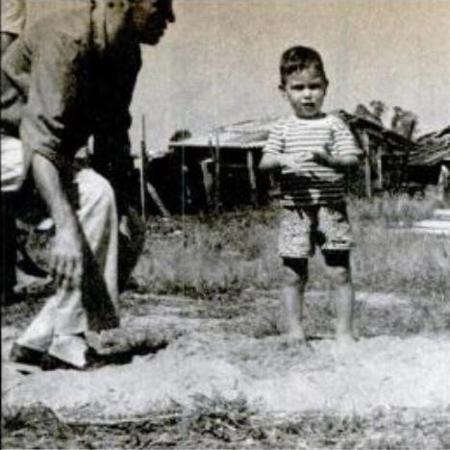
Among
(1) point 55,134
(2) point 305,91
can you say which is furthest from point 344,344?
(1) point 55,134

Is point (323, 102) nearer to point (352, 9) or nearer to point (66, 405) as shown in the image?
point (352, 9)

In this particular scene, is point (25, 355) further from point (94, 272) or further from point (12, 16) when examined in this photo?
point (12, 16)

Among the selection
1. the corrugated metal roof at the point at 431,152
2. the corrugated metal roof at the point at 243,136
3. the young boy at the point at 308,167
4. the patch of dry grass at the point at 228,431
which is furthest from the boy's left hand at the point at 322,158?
the corrugated metal roof at the point at 243,136

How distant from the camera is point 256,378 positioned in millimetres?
2443

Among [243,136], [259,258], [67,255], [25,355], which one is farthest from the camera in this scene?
[243,136]

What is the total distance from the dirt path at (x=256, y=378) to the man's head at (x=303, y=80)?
666 mm

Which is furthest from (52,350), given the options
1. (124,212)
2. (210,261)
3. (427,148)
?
(427,148)

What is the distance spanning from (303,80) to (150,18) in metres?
1.04

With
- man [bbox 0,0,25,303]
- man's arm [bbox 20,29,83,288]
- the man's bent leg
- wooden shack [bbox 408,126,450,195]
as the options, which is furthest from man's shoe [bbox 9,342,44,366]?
wooden shack [bbox 408,126,450,195]

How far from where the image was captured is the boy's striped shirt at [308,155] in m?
2.78

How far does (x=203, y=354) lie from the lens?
2635 mm

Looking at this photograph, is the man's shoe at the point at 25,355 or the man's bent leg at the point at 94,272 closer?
the man's bent leg at the point at 94,272

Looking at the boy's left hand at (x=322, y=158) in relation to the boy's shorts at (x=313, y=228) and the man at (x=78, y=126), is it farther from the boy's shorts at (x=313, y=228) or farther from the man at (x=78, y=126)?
the man at (x=78, y=126)

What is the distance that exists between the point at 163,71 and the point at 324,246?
26.9 inches
